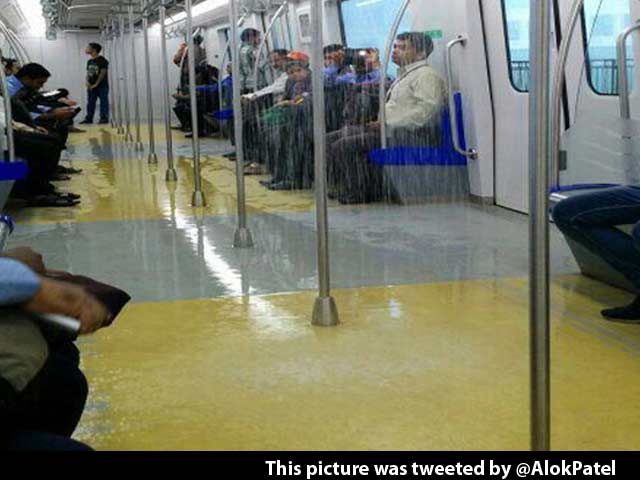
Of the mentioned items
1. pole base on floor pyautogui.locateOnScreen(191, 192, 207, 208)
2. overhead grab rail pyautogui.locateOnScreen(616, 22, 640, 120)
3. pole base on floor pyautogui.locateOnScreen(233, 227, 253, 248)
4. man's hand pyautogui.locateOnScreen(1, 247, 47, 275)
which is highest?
overhead grab rail pyautogui.locateOnScreen(616, 22, 640, 120)

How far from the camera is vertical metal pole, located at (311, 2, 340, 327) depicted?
4078 millimetres

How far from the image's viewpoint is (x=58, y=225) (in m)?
7.19

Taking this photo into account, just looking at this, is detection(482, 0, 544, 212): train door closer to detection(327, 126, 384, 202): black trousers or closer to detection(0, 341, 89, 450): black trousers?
detection(327, 126, 384, 202): black trousers

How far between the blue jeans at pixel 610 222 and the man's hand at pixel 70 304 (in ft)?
9.52

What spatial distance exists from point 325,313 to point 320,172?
634 millimetres

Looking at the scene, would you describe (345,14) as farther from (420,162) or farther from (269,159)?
(420,162)

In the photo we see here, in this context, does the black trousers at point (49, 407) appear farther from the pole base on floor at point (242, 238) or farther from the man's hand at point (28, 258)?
the pole base on floor at point (242, 238)

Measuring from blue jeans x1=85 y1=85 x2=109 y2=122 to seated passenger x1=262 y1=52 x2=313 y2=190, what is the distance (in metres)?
12.1

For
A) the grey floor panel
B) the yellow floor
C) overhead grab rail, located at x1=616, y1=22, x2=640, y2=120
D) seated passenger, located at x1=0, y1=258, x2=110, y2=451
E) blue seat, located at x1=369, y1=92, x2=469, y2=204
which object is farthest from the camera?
blue seat, located at x1=369, y1=92, x2=469, y2=204

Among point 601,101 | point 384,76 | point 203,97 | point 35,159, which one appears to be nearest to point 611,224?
point 601,101

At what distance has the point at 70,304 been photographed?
1896 millimetres

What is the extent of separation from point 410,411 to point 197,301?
184 centimetres

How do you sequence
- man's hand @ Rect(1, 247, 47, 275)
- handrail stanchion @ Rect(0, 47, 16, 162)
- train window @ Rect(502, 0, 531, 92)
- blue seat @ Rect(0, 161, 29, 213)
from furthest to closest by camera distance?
train window @ Rect(502, 0, 531, 92)
blue seat @ Rect(0, 161, 29, 213)
handrail stanchion @ Rect(0, 47, 16, 162)
man's hand @ Rect(1, 247, 47, 275)

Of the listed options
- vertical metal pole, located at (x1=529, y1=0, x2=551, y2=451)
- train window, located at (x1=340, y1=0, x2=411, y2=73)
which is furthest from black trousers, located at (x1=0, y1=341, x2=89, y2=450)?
train window, located at (x1=340, y1=0, x2=411, y2=73)
